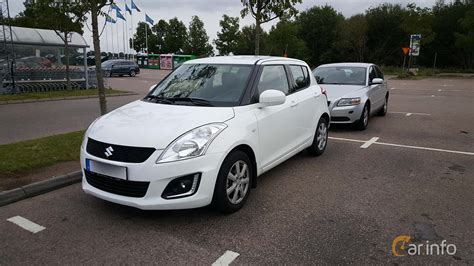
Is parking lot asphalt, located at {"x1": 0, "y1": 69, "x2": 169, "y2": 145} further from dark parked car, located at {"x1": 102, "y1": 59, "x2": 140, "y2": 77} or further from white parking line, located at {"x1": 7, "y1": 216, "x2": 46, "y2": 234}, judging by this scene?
dark parked car, located at {"x1": 102, "y1": 59, "x2": 140, "y2": 77}

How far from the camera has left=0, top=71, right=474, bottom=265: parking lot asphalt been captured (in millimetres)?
3336

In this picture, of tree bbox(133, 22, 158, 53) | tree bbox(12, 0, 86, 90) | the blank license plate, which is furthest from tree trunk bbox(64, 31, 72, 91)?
tree bbox(133, 22, 158, 53)

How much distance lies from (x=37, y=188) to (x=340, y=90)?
683 cm

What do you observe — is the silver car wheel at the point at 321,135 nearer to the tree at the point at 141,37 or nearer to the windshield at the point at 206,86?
the windshield at the point at 206,86

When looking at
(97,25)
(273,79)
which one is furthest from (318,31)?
(273,79)

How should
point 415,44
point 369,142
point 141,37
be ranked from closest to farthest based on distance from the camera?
point 369,142 < point 415,44 < point 141,37

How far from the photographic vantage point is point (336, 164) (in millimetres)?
6180

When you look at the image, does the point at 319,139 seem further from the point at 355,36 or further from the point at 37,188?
the point at 355,36

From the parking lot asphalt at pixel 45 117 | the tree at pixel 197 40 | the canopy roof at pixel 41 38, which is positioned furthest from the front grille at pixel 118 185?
the tree at pixel 197 40

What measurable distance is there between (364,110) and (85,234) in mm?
6998

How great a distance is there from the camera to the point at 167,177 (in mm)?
3604

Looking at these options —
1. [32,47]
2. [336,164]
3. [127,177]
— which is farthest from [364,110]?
[32,47]

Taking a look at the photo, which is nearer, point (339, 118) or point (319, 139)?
point (319, 139)

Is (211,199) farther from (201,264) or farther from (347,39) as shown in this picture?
(347,39)
